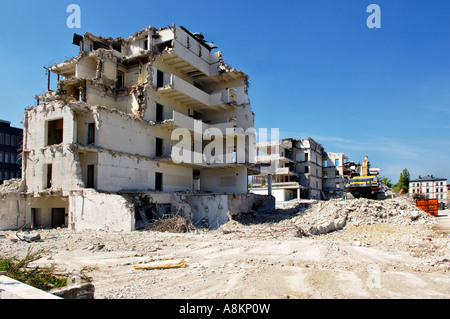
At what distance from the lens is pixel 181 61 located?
107 feet

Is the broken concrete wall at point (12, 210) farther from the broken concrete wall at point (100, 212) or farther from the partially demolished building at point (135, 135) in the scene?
the broken concrete wall at point (100, 212)

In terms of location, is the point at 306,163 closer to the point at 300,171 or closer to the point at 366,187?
the point at 300,171

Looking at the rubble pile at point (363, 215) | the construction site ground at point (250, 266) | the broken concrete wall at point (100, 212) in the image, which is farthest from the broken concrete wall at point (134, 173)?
the rubble pile at point (363, 215)

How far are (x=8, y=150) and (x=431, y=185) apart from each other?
395ft

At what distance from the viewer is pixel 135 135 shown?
28156mm

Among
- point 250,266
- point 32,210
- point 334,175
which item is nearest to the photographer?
point 250,266

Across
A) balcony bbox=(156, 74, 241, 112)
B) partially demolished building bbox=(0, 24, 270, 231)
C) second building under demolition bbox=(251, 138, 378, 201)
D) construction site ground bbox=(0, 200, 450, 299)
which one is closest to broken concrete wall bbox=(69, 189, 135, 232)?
partially demolished building bbox=(0, 24, 270, 231)

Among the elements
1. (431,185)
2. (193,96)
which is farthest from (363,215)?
(431,185)

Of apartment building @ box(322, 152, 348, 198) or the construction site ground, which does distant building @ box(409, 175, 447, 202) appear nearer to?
apartment building @ box(322, 152, 348, 198)

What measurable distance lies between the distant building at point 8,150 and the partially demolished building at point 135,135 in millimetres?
25079

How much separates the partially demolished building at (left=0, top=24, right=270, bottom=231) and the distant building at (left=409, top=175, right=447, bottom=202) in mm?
99047

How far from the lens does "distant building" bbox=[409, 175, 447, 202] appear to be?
113 meters

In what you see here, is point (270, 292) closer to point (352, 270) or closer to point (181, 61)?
point (352, 270)
